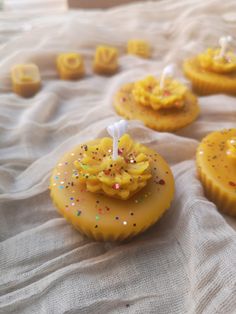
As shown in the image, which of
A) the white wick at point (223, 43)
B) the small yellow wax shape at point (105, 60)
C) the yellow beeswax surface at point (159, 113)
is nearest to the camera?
the yellow beeswax surface at point (159, 113)

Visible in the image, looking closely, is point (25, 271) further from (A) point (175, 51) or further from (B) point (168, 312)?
(A) point (175, 51)

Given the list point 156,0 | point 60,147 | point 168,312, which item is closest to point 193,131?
point 60,147

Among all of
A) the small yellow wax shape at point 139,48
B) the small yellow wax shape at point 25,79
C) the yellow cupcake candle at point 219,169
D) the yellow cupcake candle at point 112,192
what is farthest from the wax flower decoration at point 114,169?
the small yellow wax shape at point 139,48

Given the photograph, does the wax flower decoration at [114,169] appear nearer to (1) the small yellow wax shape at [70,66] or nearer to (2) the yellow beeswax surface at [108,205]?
(2) the yellow beeswax surface at [108,205]

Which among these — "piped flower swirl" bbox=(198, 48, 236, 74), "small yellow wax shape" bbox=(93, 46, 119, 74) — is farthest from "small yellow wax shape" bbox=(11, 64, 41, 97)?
"piped flower swirl" bbox=(198, 48, 236, 74)

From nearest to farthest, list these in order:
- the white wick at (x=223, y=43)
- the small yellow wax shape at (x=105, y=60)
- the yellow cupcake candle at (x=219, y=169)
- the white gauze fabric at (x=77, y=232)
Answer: the white gauze fabric at (x=77, y=232)
the yellow cupcake candle at (x=219, y=169)
the white wick at (x=223, y=43)
the small yellow wax shape at (x=105, y=60)

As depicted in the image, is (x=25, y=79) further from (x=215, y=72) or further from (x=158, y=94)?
(x=215, y=72)

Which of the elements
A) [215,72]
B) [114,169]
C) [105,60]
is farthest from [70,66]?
[114,169]

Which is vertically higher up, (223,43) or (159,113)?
(223,43)
